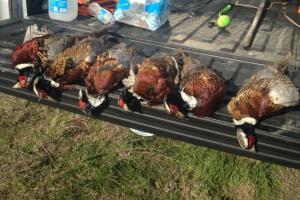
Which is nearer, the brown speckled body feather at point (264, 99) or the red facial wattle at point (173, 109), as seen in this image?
the brown speckled body feather at point (264, 99)

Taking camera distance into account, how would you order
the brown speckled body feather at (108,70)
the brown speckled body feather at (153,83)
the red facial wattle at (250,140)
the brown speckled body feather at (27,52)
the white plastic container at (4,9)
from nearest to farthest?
the red facial wattle at (250,140)
the brown speckled body feather at (153,83)
the brown speckled body feather at (108,70)
the brown speckled body feather at (27,52)
the white plastic container at (4,9)

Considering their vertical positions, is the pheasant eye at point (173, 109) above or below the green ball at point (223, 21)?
below

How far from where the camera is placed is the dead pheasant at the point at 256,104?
3162mm

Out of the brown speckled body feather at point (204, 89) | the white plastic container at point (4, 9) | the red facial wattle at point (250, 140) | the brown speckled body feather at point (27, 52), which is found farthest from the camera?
the white plastic container at point (4, 9)

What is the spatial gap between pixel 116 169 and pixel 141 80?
3.53 feet

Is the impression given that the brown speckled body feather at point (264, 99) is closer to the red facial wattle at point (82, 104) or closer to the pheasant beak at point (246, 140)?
the pheasant beak at point (246, 140)

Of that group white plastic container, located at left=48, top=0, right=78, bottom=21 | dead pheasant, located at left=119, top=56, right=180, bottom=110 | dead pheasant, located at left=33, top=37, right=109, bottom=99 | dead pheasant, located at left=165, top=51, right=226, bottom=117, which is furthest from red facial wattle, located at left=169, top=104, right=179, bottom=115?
white plastic container, located at left=48, top=0, right=78, bottom=21

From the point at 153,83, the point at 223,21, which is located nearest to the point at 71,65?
the point at 153,83

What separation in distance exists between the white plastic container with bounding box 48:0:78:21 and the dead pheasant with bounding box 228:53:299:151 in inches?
113

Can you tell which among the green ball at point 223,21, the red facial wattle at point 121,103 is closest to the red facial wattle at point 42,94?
the red facial wattle at point 121,103

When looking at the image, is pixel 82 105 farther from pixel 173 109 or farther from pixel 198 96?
pixel 198 96

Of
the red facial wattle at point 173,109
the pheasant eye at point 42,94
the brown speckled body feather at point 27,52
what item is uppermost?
the brown speckled body feather at point 27,52

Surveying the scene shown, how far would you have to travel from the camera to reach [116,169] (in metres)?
3.96

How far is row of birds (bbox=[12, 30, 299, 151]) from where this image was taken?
10.6 ft
